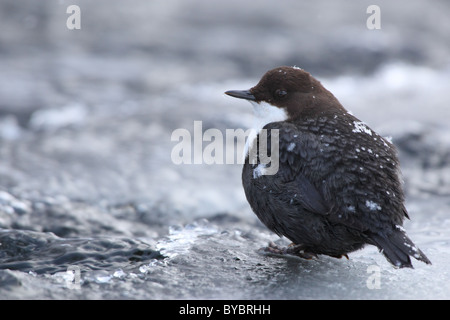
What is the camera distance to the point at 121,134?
7910mm

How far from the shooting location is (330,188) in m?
3.68

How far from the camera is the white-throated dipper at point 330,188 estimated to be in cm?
360

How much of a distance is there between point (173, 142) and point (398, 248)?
14.9ft

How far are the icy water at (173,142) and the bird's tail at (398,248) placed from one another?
0.65 feet

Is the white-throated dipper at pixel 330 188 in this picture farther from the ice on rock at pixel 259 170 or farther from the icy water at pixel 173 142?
the icy water at pixel 173 142

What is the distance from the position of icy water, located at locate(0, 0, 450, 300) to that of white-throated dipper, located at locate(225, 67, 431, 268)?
254 millimetres

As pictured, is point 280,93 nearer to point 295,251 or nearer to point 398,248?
point 295,251

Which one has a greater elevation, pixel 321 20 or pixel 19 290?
pixel 321 20

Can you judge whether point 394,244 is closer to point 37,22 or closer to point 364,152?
point 364,152

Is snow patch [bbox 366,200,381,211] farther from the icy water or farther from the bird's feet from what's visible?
the bird's feet

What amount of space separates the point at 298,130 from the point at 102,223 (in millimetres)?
2289

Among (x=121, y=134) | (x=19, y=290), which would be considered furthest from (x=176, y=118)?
(x=19, y=290)

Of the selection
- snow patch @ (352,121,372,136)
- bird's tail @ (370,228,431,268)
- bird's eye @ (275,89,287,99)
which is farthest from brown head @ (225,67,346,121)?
bird's tail @ (370,228,431,268)

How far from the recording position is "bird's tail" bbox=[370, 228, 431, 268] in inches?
135
